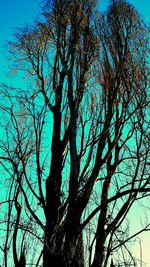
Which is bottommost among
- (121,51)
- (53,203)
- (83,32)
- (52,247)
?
(52,247)

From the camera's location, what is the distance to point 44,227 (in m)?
8.44

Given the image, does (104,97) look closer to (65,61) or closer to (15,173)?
(65,61)

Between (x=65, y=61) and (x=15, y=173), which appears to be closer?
(x=15, y=173)

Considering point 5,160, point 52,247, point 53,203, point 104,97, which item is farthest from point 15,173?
point 104,97

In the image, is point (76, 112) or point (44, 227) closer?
point (44, 227)

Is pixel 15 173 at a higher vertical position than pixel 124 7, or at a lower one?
lower

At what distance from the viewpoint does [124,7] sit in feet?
33.1

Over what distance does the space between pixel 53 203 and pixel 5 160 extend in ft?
4.38

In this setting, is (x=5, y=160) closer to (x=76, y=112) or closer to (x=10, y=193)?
(x=10, y=193)

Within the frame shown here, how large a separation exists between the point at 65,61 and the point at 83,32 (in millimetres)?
791

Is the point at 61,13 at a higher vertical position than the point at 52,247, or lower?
higher

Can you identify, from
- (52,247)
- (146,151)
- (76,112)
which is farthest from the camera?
(76,112)

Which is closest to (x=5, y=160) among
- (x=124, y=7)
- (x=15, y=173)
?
(x=15, y=173)

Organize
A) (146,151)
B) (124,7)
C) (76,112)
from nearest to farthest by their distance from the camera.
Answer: (146,151) < (76,112) < (124,7)
